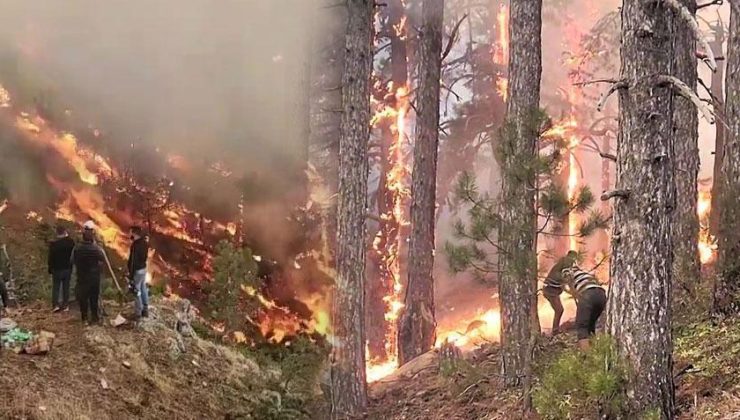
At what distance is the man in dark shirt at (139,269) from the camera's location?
205 inches

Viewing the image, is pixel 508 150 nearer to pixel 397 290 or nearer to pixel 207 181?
pixel 207 181

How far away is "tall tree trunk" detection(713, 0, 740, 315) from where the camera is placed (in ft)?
17.9

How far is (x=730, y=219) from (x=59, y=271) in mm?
5500

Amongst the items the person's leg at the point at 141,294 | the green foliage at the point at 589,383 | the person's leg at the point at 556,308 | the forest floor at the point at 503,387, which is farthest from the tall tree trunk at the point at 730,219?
the person's leg at the point at 141,294

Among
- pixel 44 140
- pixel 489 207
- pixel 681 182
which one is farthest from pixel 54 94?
pixel 681 182

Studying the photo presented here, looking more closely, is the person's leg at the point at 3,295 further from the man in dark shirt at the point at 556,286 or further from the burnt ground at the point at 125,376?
the man in dark shirt at the point at 556,286

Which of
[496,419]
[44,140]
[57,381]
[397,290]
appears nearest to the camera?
[57,381]

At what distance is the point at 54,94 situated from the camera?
16.7 ft

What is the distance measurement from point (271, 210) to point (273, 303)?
0.95 m

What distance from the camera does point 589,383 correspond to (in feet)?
12.5

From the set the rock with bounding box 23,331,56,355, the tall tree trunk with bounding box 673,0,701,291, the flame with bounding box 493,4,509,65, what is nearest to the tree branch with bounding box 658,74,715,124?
the tall tree trunk with bounding box 673,0,701,291

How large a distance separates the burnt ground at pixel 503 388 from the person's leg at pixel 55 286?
3646mm

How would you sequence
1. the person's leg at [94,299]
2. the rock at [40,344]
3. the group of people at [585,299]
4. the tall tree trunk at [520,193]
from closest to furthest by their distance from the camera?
the rock at [40,344] → the person's leg at [94,299] → the tall tree trunk at [520,193] → the group of people at [585,299]

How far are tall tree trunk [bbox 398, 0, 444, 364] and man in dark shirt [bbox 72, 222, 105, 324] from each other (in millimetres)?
5245
